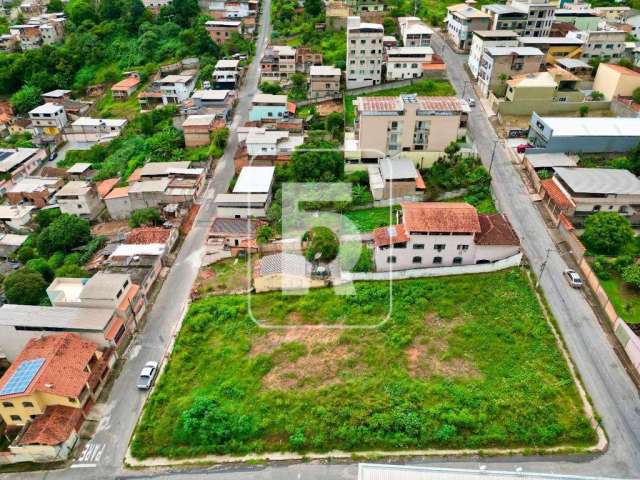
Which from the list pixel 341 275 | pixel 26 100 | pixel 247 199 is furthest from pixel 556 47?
pixel 26 100

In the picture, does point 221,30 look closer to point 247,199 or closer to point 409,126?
point 409,126

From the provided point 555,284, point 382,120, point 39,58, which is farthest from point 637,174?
point 39,58

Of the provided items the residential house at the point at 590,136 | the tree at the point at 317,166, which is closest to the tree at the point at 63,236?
the tree at the point at 317,166

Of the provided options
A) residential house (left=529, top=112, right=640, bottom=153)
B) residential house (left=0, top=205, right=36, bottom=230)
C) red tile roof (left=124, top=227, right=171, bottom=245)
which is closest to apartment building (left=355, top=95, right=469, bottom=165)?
residential house (left=529, top=112, right=640, bottom=153)

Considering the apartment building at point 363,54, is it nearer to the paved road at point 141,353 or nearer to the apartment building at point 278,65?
the apartment building at point 278,65

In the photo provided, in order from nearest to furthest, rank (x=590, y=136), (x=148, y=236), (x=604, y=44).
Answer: (x=148, y=236) → (x=590, y=136) → (x=604, y=44)

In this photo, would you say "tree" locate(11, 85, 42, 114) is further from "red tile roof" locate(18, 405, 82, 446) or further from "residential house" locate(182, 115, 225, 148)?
"red tile roof" locate(18, 405, 82, 446)
